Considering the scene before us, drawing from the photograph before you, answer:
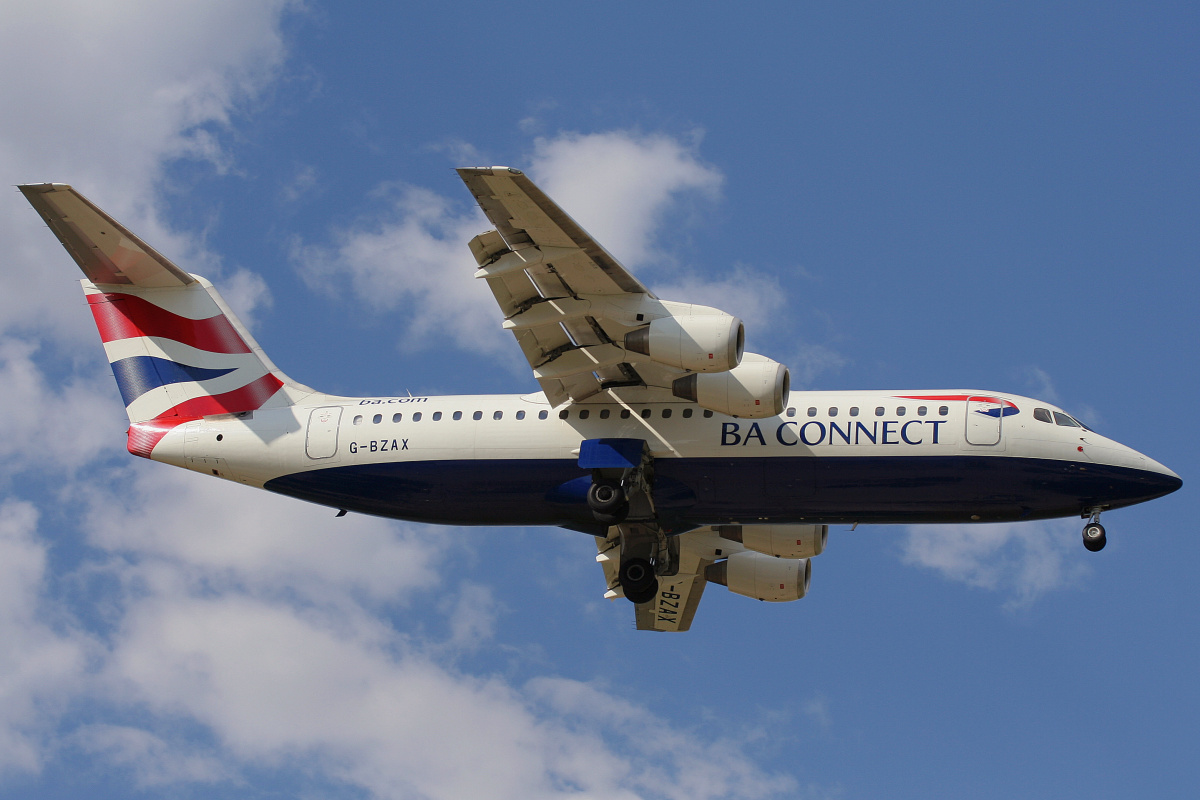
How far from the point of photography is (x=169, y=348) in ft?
63.6

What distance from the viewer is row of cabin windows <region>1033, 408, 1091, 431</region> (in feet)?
55.7

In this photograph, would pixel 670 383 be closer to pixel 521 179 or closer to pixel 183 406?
pixel 521 179

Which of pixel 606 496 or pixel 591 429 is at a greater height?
pixel 591 429

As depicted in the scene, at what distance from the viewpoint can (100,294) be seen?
1941cm

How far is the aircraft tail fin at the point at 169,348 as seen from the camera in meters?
19.0

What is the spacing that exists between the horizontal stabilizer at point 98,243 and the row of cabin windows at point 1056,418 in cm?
1155

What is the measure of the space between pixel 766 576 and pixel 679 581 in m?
1.40

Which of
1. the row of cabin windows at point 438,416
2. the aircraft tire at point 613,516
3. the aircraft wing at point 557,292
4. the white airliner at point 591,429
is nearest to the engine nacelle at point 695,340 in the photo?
the white airliner at point 591,429

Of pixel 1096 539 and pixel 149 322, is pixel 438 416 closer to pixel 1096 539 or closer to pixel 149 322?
pixel 149 322

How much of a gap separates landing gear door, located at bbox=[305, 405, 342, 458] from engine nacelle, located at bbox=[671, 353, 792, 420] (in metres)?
5.02

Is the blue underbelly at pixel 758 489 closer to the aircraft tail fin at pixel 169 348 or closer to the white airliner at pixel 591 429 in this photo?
the white airliner at pixel 591 429

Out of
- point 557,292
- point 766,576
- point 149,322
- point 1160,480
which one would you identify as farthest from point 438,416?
point 1160,480

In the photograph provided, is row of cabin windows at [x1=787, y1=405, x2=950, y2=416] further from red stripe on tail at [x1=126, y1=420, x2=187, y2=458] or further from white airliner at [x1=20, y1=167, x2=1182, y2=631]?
red stripe on tail at [x1=126, y1=420, x2=187, y2=458]

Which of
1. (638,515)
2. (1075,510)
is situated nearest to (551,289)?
(638,515)
